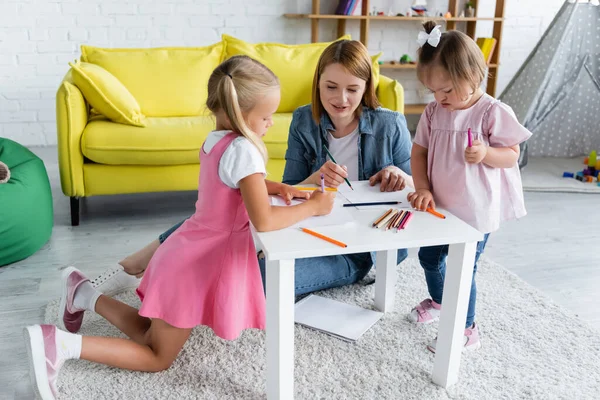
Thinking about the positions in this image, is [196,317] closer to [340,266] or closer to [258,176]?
[258,176]

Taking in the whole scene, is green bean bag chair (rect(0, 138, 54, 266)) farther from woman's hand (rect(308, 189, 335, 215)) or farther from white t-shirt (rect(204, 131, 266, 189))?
woman's hand (rect(308, 189, 335, 215))

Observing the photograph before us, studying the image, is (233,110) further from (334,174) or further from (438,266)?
(438,266)

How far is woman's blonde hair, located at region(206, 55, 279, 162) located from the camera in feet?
4.02

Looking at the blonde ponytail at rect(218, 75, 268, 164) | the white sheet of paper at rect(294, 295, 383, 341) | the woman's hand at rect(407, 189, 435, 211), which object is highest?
the blonde ponytail at rect(218, 75, 268, 164)

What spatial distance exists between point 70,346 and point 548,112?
124 inches

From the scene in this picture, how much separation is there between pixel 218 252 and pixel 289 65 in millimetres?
1795

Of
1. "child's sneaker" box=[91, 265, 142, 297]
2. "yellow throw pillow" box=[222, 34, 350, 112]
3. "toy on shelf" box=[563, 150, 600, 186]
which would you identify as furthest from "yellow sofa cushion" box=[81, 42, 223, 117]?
"toy on shelf" box=[563, 150, 600, 186]

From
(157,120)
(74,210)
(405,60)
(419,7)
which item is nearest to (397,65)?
(405,60)

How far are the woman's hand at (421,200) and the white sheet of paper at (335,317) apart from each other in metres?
0.45

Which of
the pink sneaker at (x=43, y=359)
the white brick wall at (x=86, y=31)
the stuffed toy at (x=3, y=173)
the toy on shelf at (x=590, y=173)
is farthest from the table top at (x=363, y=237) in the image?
the white brick wall at (x=86, y=31)

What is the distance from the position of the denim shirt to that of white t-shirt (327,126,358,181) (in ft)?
0.06

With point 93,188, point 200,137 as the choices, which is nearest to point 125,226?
point 93,188

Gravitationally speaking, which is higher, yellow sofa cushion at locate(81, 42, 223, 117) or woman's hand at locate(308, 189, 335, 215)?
yellow sofa cushion at locate(81, 42, 223, 117)

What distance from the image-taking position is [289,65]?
2.94 metres
